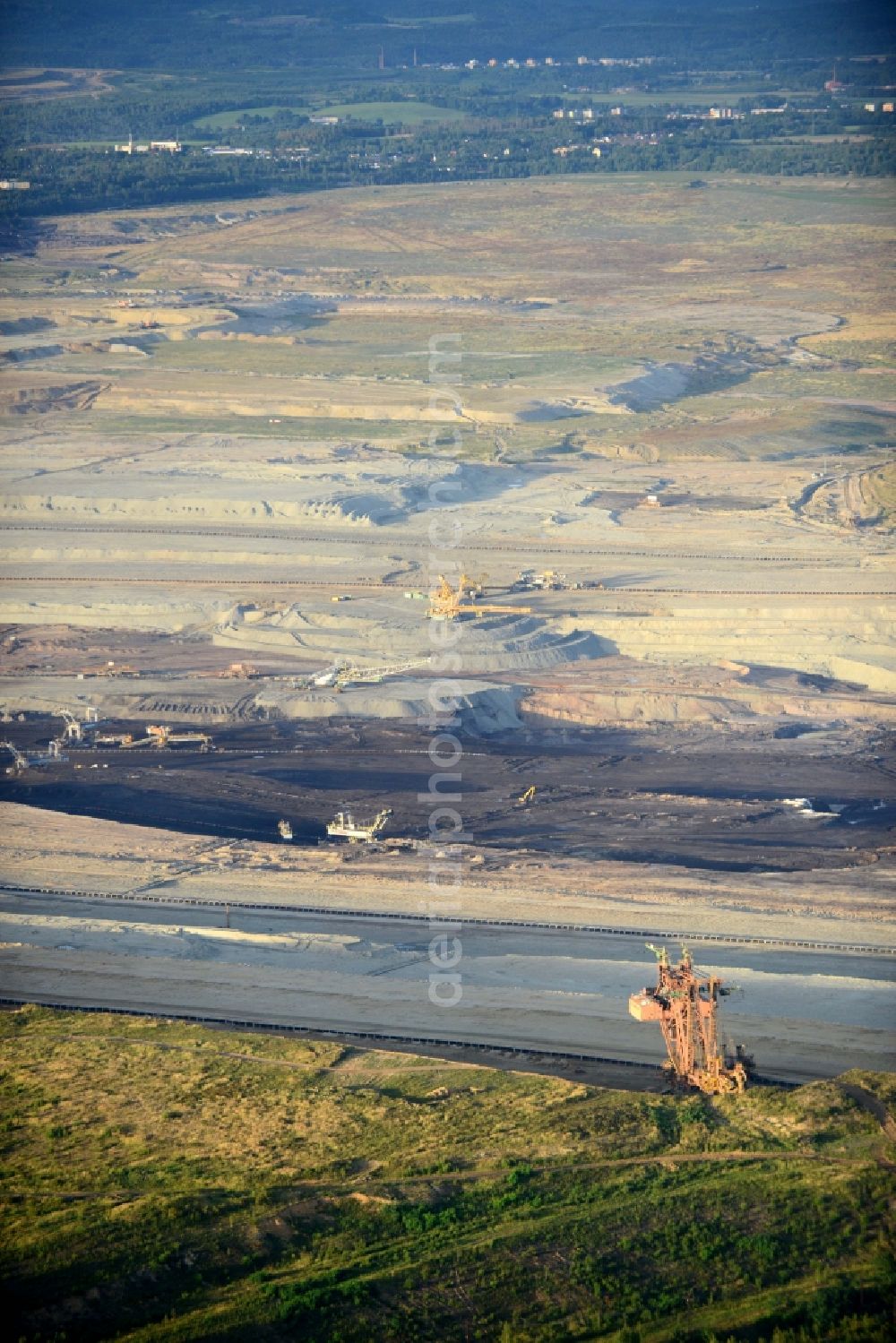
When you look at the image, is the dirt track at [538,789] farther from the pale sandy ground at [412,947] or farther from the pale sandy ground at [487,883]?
the pale sandy ground at [412,947]

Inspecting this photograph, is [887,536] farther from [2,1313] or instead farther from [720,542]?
[2,1313]

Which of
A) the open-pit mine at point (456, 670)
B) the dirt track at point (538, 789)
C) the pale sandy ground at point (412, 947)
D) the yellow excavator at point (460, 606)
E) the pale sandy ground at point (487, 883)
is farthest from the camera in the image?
the yellow excavator at point (460, 606)

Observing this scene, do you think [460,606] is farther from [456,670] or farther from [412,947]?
[412,947]

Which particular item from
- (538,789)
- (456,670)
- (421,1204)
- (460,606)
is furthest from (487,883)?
(460,606)

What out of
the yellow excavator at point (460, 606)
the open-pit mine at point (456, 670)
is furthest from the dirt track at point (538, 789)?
the yellow excavator at point (460, 606)

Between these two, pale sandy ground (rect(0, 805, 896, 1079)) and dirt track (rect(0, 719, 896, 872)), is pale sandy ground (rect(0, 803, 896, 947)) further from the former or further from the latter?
dirt track (rect(0, 719, 896, 872))

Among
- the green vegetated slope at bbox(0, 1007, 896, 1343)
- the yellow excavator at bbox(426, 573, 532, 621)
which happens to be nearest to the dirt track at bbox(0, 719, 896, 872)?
the yellow excavator at bbox(426, 573, 532, 621)
